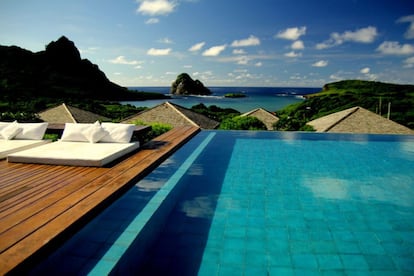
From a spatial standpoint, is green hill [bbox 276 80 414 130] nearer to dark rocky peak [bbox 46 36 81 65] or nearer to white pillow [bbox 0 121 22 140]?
white pillow [bbox 0 121 22 140]

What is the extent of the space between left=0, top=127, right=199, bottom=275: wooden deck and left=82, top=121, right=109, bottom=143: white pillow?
3.30 ft

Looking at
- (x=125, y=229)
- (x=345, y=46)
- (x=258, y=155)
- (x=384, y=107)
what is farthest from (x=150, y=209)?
(x=384, y=107)

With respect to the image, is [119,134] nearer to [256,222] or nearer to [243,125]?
[256,222]

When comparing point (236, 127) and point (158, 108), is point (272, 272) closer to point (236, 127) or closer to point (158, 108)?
point (236, 127)

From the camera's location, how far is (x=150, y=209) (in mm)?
3725

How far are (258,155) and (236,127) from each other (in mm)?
9070

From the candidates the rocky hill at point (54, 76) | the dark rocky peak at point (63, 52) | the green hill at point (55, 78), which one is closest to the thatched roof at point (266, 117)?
the green hill at point (55, 78)

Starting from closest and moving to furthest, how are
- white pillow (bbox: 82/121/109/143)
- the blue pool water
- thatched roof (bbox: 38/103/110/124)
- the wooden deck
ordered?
1. the wooden deck
2. the blue pool water
3. white pillow (bbox: 82/121/109/143)
4. thatched roof (bbox: 38/103/110/124)

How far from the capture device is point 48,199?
116 inches

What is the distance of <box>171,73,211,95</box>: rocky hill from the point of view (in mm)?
115875

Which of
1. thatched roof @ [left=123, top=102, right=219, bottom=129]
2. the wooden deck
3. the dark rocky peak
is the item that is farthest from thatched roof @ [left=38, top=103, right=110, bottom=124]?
the dark rocky peak

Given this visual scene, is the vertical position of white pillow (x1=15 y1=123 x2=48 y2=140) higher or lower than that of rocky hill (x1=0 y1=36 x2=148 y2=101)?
lower

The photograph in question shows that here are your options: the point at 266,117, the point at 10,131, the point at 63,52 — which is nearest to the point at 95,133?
the point at 10,131

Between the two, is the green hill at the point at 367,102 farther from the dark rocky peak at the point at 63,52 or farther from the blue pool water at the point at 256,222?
the dark rocky peak at the point at 63,52
